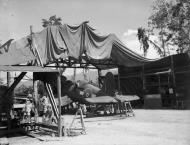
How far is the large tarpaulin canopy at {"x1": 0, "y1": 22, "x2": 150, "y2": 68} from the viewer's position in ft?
57.8

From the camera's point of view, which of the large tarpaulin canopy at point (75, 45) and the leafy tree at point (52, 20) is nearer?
the large tarpaulin canopy at point (75, 45)

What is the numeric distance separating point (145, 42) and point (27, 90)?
17.9 metres

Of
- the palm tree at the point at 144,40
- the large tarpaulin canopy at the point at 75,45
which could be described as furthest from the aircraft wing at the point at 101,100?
the palm tree at the point at 144,40

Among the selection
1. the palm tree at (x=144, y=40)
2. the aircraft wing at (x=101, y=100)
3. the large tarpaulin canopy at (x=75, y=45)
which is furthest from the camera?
the palm tree at (x=144, y=40)

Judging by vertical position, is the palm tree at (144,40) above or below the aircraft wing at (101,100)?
above

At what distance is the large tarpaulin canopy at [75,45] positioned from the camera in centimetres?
1762

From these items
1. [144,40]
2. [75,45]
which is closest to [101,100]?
[75,45]

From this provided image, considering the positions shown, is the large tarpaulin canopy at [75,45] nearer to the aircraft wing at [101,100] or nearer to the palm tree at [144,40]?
the aircraft wing at [101,100]

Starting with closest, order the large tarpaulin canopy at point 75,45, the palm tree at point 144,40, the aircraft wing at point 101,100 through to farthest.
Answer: the large tarpaulin canopy at point 75,45
the aircraft wing at point 101,100
the palm tree at point 144,40

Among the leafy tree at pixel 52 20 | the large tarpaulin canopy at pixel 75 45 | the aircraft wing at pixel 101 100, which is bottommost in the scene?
the aircraft wing at pixel 101 100

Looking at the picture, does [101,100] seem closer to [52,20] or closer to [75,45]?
[75,45]

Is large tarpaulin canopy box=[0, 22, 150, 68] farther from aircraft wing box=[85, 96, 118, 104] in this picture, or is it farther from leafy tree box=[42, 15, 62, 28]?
leafy tree box=[42, 15, 62, 28]

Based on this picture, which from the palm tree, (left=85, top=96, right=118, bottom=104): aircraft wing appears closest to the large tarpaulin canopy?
(left=85, top=96, right=118, bottom=104): aircraft wing

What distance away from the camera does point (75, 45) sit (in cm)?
1977
